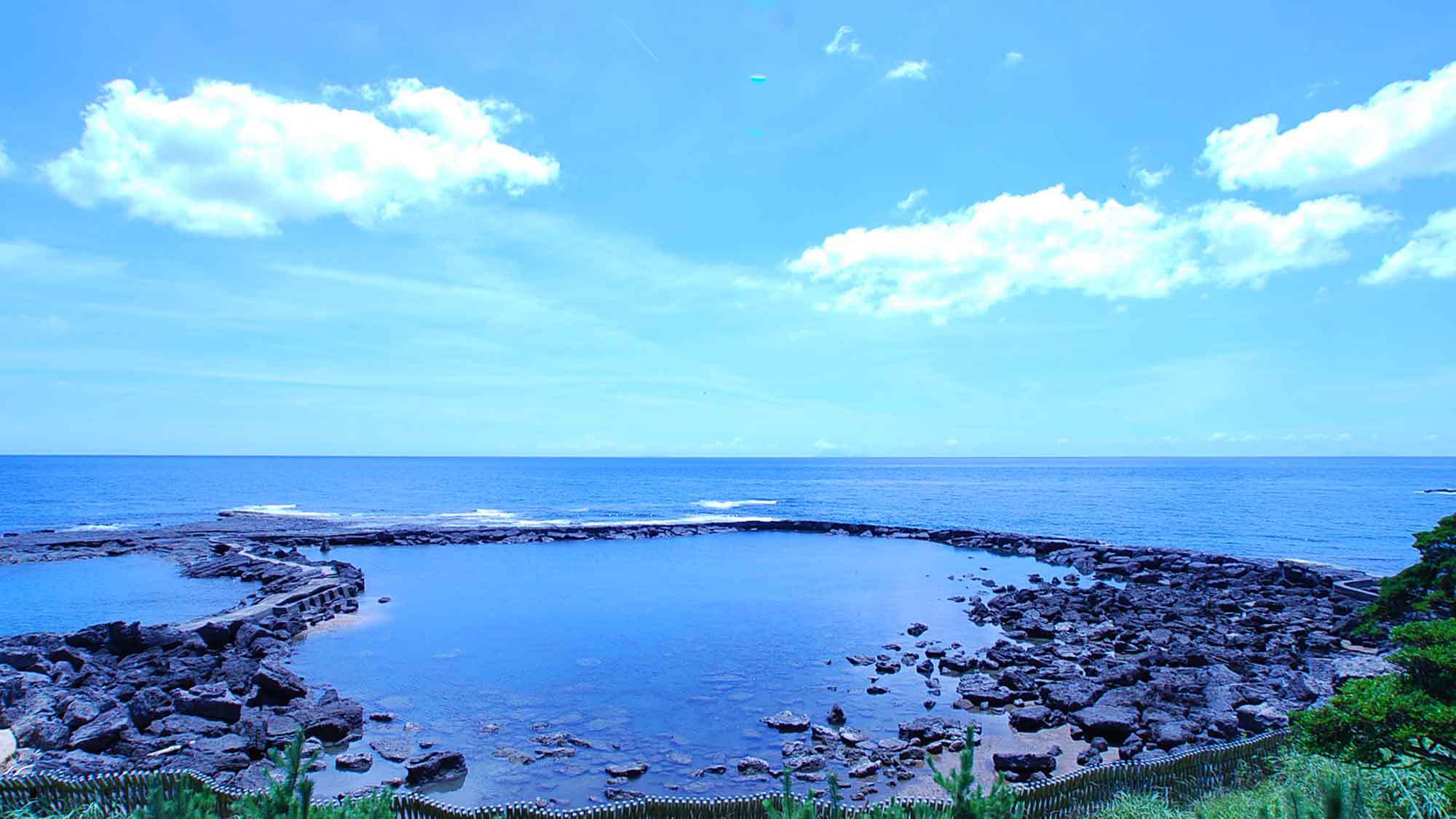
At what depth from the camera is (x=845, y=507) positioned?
85312 mm

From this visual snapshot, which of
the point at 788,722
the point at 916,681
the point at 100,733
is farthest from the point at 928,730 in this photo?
the point at 100,733

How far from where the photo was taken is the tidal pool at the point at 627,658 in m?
14.6

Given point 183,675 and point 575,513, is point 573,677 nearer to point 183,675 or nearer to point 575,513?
point 183,675

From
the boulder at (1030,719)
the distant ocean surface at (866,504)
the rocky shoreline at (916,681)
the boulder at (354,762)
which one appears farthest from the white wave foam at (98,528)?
the boulder at (1030,719)

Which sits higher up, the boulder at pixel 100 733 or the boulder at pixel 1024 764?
the boulder at pixel 100 733

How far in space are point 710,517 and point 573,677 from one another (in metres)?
51.5

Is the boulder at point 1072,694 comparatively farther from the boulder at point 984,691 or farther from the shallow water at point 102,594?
the shallow water at point 102,594

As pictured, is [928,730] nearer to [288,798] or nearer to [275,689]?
[288,798]

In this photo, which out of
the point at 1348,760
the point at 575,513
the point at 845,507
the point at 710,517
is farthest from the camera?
the point at 845,507

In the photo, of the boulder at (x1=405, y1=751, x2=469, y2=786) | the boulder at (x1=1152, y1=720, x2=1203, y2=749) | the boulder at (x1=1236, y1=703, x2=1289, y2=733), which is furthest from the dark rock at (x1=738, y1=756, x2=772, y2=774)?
the boulder at (x1=1236, y1=703, x2=1289, y2=733)

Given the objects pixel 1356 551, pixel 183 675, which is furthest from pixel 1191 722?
pixel 1356 551

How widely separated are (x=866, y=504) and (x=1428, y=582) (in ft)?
259

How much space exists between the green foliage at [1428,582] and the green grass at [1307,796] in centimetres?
325

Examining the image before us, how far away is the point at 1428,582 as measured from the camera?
40.1ft
